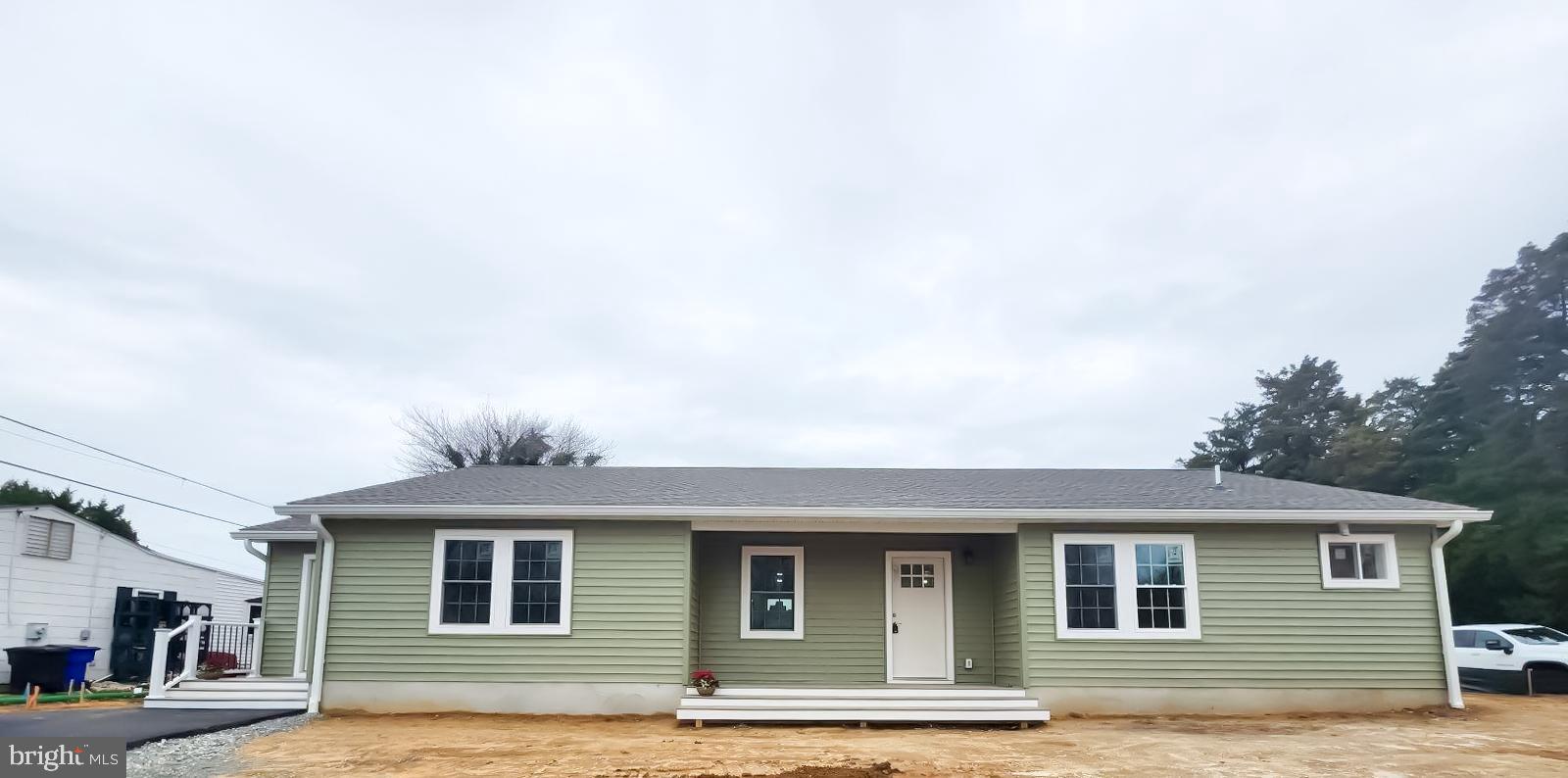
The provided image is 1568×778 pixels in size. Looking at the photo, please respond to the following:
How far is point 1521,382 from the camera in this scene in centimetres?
2638

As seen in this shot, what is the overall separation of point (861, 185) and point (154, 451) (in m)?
22.9

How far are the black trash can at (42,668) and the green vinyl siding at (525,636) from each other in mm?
6213

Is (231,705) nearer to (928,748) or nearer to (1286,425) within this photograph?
(928,748)

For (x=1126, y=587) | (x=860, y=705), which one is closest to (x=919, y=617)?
(x=860, y=705)

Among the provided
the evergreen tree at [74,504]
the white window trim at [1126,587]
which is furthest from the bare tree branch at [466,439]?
the white window trim at [1126,587]

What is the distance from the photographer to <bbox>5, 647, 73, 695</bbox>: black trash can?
46.5 ft

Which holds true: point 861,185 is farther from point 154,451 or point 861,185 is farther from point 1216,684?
point 154,451

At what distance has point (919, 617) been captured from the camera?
12844 mm

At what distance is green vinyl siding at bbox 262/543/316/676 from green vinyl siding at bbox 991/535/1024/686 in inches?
389

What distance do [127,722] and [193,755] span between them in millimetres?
2036

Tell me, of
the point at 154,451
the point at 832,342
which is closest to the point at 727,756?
the point at 832,342

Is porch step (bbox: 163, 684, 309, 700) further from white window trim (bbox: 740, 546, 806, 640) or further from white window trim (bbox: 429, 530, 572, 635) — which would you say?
white window trim (bbox: 740, 546, 806, 640)

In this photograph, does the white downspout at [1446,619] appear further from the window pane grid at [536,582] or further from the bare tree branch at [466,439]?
the bare tree branch at [466,439]
